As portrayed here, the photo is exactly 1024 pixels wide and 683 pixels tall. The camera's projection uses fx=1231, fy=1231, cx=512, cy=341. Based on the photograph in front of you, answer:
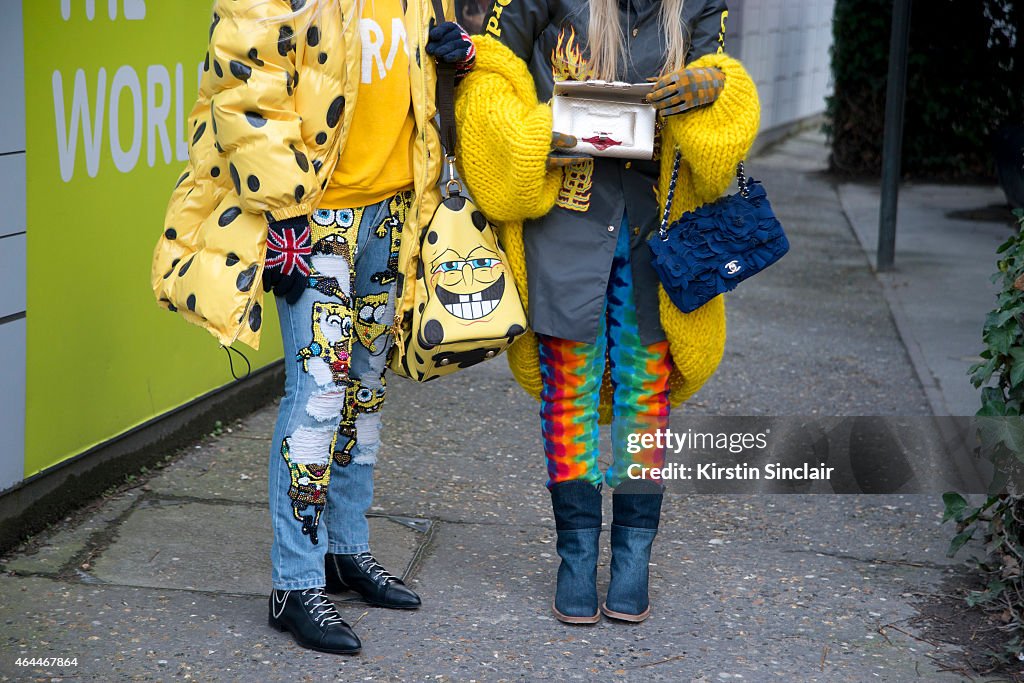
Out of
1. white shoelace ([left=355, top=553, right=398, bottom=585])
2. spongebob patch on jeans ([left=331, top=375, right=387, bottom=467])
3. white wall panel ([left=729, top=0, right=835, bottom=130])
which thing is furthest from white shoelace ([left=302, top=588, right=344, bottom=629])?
white wall panel ([left=729, top=0, right=835, bottom=130])

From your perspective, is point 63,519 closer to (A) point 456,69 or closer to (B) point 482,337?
(B) point 482,337

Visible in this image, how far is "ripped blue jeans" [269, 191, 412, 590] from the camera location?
2.98 metres

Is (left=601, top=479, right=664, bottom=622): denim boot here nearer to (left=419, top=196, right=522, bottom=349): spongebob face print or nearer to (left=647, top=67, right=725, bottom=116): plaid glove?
(left=419, top=196, right=522, bottom=349): spongebob face print

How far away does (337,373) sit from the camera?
3043mm

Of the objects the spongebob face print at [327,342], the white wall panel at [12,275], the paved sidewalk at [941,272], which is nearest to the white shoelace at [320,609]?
the spongebob face print at [327,342]

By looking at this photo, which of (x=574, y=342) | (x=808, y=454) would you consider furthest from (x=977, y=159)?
(x=574, y=342)

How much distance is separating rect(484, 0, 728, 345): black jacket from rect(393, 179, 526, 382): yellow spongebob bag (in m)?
0.11

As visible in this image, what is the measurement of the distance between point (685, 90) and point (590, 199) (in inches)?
15.7

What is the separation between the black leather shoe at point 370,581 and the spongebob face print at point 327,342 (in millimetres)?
624

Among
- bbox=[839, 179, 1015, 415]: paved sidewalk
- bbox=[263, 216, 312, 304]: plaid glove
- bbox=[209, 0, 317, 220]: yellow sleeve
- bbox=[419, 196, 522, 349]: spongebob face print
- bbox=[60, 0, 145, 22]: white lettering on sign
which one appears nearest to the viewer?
bbox=[209, 0, 317, 220]: yellow sleeve

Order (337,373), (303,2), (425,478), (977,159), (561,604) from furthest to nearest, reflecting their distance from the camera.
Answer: (977,159) < (425,478) < (561,604) < (337,373) < (303,2)

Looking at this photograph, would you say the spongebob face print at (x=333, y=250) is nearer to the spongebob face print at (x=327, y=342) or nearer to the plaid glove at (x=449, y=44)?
the spongebob face print at (x=327, y=342)

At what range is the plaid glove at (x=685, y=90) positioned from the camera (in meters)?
2.91

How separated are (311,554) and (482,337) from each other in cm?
70
